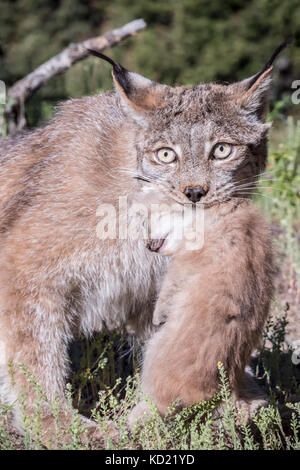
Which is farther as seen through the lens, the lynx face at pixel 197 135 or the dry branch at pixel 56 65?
the dry branch at pixel 56 65

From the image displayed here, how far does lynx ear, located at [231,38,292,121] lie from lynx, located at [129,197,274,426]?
2.49 ft

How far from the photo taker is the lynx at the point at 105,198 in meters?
3.88

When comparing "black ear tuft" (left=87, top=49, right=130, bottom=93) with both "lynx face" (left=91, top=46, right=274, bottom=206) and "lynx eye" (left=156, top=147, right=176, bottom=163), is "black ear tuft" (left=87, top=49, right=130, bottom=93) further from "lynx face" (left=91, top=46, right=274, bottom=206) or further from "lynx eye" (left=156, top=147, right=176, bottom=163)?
"lynx eye" (left=156, top=147, right=176, bottom=163)

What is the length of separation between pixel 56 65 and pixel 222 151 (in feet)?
13.5

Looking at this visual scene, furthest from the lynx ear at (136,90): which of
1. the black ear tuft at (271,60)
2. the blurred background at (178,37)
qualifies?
the blurred background at (178,37)

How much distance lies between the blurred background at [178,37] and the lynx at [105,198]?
7.51 m

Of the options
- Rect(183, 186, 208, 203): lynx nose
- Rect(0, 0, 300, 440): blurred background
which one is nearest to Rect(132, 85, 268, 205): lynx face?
Rect(183, 186, 208, 203): lynx nose

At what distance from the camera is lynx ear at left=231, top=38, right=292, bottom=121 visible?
4.05 m

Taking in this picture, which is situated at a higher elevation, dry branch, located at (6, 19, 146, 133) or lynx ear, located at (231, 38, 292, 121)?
dry branch, located at (6, 19, 146, 133)

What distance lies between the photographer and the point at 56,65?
24.8 feet

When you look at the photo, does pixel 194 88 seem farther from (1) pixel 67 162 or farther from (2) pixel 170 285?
(2) pixel 170 285

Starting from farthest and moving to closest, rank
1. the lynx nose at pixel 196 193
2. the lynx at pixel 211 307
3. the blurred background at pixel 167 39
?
the blurred background at pixel 167 39
the lynx nose at pixel 196 193
the lynx at pixel 211 307

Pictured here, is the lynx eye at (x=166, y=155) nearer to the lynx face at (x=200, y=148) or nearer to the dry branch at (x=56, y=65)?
the lynx face at (x=200, y=148)
